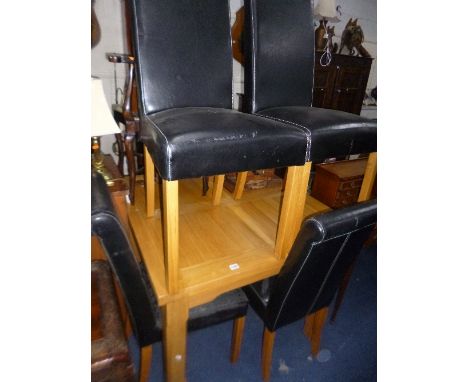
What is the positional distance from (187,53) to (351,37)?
9.29 feet

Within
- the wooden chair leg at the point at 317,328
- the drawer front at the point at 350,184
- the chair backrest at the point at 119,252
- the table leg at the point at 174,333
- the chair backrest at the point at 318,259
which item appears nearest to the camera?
the chair backrest at the point at 119,252

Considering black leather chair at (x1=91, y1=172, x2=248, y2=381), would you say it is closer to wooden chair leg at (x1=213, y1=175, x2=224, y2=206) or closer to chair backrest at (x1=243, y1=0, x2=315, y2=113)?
wooden chair leg at (x1=213, y1=175, x2=224, y2=206)

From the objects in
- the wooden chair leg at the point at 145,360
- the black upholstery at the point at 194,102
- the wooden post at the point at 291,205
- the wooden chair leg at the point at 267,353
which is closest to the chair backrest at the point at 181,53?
the black upholstery at the point at 194,102

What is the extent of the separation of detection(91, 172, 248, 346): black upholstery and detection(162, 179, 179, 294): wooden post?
0.08m

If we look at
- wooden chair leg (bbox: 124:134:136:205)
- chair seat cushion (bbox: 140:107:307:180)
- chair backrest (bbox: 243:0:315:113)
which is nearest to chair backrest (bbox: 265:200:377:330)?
chair seat cushion (bbox: 140:107:307:180)

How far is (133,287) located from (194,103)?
708 millimetres

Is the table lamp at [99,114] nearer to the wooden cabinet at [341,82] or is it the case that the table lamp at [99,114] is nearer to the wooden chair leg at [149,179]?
the wooden chair leg at [149,179]

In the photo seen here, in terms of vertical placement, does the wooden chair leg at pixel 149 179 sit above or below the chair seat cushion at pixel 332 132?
below

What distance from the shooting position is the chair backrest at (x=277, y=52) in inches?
43.1

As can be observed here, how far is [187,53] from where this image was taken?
1.00 m

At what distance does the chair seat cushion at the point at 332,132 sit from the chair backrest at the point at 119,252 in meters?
0.62

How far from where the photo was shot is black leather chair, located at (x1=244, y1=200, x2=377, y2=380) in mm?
684
